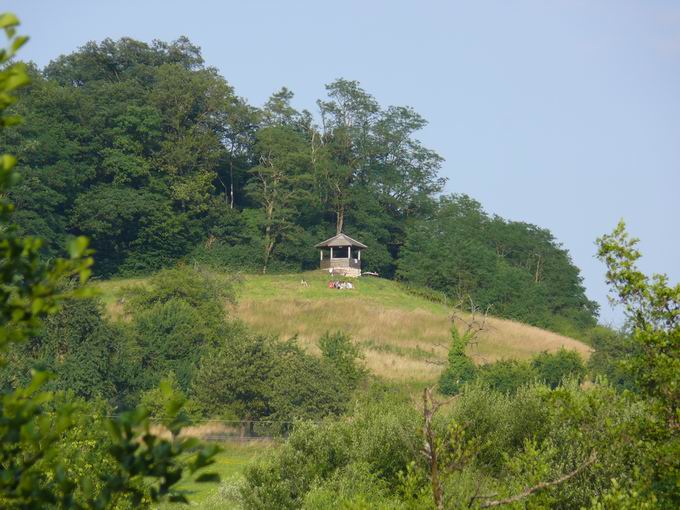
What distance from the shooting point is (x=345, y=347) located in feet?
169

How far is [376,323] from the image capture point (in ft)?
235

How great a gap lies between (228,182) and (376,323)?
34764 millimetres

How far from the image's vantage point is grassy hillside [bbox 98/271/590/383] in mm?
62688

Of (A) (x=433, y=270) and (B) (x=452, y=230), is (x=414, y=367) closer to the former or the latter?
(A) (x=433, y=270)

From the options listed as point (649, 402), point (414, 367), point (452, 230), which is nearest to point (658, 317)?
point (649, 402)

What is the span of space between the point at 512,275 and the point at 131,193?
33.2 m

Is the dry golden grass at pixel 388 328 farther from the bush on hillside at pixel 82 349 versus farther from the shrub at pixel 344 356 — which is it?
the bush on hillside at pixel 82 349

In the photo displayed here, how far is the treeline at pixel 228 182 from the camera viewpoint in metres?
86.3

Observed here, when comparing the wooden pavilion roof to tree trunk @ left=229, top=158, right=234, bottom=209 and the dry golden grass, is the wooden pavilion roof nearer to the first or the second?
the dry golden grass

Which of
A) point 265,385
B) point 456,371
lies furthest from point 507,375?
point 265,385

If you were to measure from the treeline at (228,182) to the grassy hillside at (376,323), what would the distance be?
751 centimetres

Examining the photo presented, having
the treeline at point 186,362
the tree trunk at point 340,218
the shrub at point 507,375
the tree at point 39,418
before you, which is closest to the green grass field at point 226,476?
the treeline at point 186,362

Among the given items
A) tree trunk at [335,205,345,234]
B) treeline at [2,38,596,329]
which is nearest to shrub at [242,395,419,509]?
treeline at [2,38,596,329]

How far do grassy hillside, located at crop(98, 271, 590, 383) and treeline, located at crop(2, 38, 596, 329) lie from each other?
24.7ft
